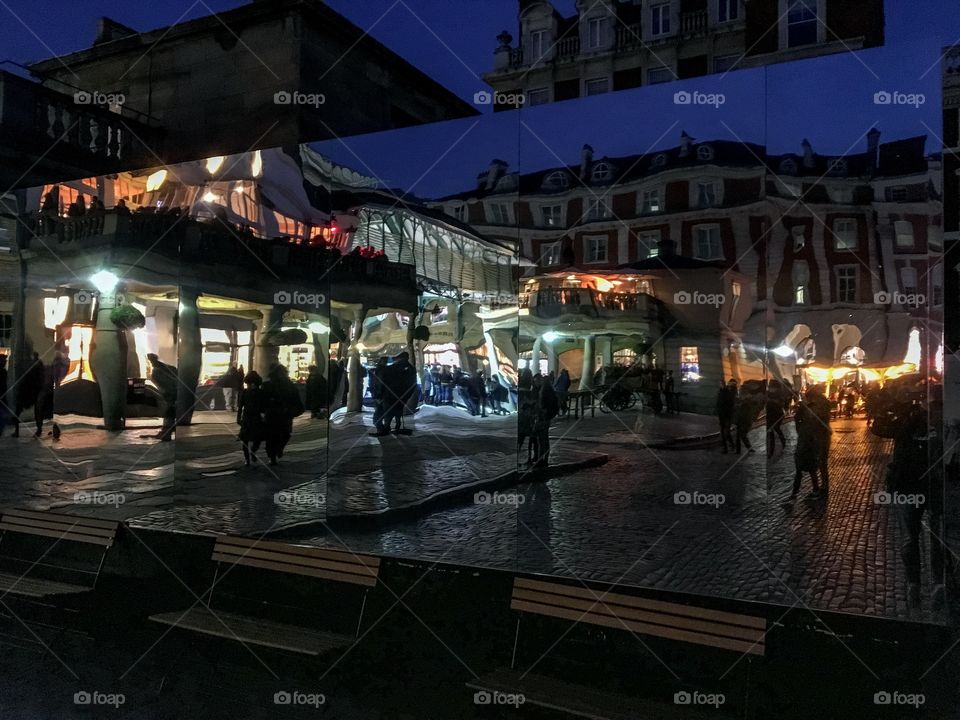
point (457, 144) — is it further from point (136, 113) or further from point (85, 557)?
point (136, 113)

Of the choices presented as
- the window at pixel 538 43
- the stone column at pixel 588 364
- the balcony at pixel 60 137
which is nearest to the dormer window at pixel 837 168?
the stone column at pixel 588 364

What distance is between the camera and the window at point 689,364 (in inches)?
176

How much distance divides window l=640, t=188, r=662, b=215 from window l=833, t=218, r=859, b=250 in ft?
2.98

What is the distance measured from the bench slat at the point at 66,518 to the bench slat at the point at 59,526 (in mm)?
27

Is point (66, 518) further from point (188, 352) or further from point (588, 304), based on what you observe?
point (588, 304)

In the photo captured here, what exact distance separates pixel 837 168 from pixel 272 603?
4617 mm

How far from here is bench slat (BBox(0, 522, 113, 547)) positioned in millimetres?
6559

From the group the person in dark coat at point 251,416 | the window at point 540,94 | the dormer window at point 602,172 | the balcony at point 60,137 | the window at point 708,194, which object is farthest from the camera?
the window at point 540,94

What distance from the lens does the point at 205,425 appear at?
6.25 metres

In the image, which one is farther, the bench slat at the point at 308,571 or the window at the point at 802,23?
the window at the point at 802,23

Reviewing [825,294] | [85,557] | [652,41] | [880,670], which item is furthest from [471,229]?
[652,41]

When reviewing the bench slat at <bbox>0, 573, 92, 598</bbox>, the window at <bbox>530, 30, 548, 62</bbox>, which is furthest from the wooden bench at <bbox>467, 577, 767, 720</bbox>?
the window at <bbox>530, 30, 548, 62</bbox>

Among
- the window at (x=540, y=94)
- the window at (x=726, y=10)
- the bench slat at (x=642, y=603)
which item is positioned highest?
the window at (x=726, y=10)

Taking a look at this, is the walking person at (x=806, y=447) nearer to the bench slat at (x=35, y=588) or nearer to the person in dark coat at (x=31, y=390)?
the bench slat at (x=35, y=588)
